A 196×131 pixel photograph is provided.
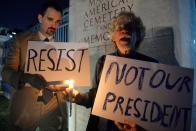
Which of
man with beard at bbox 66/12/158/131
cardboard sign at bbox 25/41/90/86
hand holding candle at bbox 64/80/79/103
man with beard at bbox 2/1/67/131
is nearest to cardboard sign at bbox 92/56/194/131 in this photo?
man with beard at bbox 66/12/158/131

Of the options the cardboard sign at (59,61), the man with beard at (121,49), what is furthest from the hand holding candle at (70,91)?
the cardboard sign at (59,61)

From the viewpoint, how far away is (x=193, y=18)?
12.4 feet

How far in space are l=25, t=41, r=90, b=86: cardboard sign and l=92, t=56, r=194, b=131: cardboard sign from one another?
533mm

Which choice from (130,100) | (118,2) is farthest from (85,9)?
(130,100)

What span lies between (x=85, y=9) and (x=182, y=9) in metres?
1.58

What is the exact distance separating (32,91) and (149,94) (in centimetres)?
122

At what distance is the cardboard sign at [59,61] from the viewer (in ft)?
11.1

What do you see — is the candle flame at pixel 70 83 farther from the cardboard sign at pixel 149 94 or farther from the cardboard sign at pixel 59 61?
the cardboard sign at pixel 149 94

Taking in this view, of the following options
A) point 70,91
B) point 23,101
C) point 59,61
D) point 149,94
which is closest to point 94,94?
point 70,91

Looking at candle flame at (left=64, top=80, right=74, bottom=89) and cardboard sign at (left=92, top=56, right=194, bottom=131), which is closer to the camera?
cardboard sign at (left=92, top=56, right=194, bottom=131)

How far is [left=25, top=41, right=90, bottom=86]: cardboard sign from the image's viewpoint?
3.38m

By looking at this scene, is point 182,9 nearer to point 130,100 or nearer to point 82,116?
point 130,100

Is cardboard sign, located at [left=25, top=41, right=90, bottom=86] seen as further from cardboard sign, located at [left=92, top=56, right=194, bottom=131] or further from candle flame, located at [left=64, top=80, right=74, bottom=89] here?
cardboard sign, located at [left=92, top=56, right=194, bottom=131]

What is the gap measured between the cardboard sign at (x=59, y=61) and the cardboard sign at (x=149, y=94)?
533 mm
